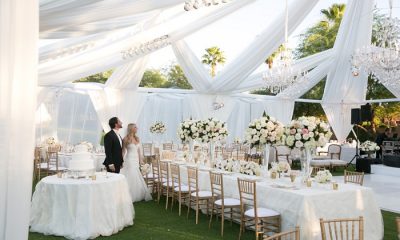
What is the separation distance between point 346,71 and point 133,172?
1019 centimetres

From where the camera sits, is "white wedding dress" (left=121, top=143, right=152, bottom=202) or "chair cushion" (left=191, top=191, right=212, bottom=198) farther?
"white wedding dress" (left=121, top=143, right=152, bottom=202)

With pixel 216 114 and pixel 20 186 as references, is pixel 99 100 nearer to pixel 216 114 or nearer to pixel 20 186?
pixel 216 114

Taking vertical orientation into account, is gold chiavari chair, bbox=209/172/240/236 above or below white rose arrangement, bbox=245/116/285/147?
below

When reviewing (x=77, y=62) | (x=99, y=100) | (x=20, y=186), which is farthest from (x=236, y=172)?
(x=99, y=100)

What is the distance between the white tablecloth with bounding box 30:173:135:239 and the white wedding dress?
→ 2255mm

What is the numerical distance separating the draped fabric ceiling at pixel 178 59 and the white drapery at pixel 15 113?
1137mm

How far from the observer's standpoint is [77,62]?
339 inches

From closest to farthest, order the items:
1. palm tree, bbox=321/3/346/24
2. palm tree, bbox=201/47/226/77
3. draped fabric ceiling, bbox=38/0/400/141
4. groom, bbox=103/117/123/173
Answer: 1. draped fabric ceiling, bbox=38/0/400/141
2. groom, bbox=103/117/123/173
3. palm tree, bbox=321/3/346/24
4. palm tree, bbox=201/47/226/77

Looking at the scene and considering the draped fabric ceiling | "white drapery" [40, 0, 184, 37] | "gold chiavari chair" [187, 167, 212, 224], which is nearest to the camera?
"white drapery" [40, 0, 184, 37]

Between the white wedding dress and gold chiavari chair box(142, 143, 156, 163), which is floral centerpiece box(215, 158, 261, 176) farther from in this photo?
gold chiavari chair box(142, 143, 156, 163)

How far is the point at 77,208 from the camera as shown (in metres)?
5.74

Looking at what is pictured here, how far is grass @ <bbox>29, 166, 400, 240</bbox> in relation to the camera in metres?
6.06

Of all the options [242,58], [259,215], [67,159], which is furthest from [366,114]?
[259,215]

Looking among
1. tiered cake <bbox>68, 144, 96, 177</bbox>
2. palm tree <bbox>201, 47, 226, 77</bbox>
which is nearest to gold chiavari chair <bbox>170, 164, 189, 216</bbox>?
tiered cake <bbox>68, 144, 96, 177</bbox>
